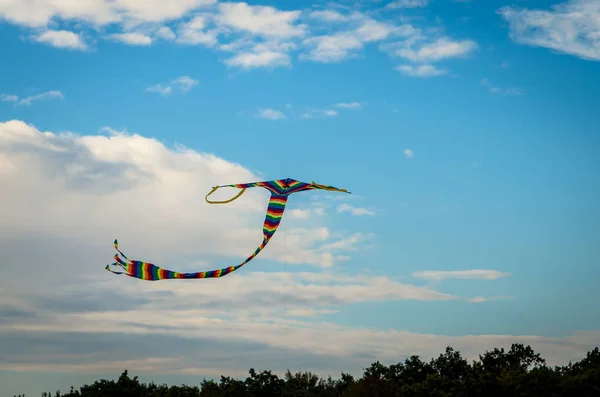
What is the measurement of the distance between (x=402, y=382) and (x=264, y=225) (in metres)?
32.9

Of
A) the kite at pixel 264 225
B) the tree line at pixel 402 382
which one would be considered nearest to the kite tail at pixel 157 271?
the kite at pixel 264 225

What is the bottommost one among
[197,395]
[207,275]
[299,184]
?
[197,395]

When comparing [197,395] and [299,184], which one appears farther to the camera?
[197,395]

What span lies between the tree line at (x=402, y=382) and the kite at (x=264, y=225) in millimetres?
26090

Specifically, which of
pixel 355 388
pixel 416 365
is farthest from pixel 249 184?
pixel 416 365

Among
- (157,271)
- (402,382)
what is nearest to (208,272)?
(157,271)

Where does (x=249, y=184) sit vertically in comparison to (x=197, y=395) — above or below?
above

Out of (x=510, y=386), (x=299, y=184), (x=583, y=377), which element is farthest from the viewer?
(x=510, y=386)

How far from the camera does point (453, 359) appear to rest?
5184cm

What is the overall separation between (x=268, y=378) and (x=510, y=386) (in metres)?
16.0

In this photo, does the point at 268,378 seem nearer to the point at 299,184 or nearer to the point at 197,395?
the point at 197,395

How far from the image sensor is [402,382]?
51.5 m

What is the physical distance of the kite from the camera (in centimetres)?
2022

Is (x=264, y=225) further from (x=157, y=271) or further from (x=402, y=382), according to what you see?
(x=402, y=382)
